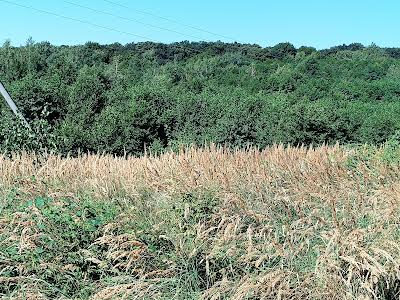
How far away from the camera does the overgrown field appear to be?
3646mm

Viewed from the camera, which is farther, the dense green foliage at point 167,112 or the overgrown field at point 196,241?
the dense green foliage at point 167,112

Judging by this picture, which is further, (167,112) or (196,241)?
(167,112)

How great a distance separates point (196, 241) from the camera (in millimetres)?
4062

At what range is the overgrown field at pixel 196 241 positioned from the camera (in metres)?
3.65

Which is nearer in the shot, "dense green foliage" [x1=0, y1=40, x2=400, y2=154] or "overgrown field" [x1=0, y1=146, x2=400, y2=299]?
"overgrown field" [x1=0, y1=146, x2=400, y2=299]

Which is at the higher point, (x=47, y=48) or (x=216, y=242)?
(x=47, y=48)

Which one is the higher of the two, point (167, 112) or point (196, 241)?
point (196, 241)

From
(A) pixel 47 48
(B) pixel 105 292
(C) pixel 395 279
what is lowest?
(B) pixel 105 292

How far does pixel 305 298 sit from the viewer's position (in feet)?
11.7

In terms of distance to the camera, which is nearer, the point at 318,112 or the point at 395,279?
the point at 395,279

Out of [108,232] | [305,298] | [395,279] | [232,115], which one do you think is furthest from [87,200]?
[232,115]

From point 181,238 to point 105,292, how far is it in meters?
0.69

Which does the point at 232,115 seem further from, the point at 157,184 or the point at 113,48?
the point at 113,48

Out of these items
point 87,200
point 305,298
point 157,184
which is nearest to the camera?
point 305,298
